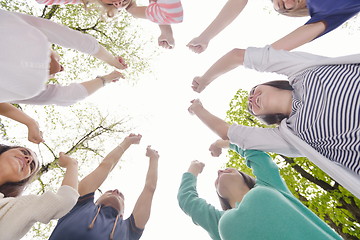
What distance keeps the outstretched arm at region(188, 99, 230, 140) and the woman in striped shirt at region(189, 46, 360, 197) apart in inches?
0.7

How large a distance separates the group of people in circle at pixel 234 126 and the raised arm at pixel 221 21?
1 centimetres

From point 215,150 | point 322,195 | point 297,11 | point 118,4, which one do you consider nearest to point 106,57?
point 118,4

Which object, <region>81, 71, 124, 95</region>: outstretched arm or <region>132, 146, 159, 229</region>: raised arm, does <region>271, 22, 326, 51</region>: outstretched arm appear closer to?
<region>81, 71, 124, 95</region>: outstretched arm

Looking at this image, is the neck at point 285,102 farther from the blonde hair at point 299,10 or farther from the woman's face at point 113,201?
the woman's face at point 113,201

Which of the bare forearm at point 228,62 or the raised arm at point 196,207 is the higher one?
the bare forearm at point 228,62

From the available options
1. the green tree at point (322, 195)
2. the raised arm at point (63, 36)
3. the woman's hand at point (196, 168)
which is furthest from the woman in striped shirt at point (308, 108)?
the green tree at point (322, 195)

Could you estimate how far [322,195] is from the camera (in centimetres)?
605

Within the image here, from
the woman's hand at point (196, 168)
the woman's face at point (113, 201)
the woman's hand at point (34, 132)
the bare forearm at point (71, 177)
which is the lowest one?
the woman's face at point (113, 201)

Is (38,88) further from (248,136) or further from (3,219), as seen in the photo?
(248,136)

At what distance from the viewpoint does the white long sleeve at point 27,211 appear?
1.94m

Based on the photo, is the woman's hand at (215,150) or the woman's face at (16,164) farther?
the woman's hand at (215,150)

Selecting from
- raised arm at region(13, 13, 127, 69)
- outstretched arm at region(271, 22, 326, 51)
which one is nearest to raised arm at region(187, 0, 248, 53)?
outstretched arm at region(271, 22, 326, 51)

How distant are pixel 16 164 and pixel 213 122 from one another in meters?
2.33

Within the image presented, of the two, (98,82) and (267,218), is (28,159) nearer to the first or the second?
(98,82)
